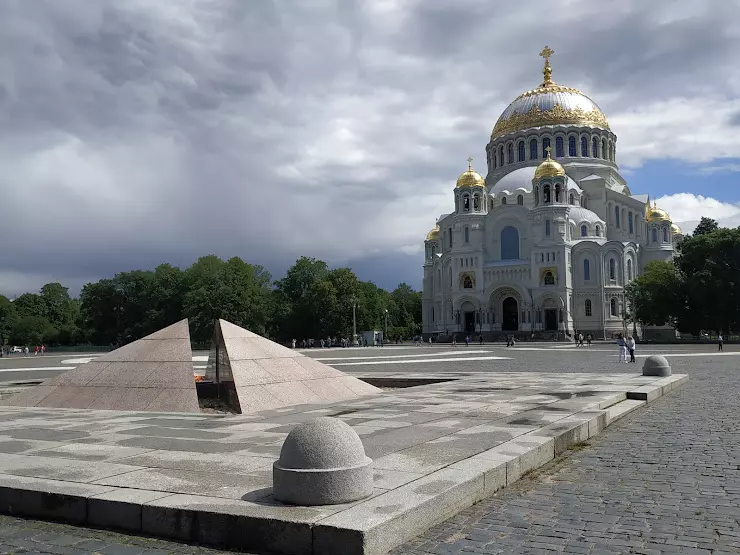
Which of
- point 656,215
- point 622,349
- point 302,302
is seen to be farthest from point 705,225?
point 622,349

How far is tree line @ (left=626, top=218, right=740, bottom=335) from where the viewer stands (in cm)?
5459

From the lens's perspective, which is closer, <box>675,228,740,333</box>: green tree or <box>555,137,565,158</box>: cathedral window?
<box>675,228,740,333</box>: green tree

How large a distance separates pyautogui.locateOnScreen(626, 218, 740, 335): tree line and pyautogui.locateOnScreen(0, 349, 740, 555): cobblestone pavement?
5100cm

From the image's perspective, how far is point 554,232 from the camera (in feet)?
232

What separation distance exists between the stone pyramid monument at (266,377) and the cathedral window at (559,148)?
70.9m

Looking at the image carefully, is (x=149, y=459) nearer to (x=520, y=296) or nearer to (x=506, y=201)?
(x=520, y=296)

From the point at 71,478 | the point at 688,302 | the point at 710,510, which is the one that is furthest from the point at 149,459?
the point at 688,302

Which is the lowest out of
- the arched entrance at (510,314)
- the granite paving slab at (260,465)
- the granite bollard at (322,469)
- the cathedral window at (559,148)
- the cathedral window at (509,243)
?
the granite paving slab at (260,465)

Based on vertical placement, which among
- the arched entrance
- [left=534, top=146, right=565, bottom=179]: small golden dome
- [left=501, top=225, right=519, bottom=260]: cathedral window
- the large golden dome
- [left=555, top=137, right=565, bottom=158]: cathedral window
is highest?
the large golden dome

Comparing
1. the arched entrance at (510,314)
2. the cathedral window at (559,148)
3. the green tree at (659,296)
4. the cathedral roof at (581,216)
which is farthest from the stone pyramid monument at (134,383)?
the cathedral window at (559,148)

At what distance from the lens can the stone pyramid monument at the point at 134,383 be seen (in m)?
11.8

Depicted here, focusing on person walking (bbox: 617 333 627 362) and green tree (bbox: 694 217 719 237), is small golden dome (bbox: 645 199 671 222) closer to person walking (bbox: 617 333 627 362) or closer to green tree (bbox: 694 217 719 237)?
green tree (bbox: 694 217 719 237)

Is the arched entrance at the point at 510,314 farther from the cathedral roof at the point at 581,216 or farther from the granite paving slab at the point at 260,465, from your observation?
the granite paving slab at the point at 260,465

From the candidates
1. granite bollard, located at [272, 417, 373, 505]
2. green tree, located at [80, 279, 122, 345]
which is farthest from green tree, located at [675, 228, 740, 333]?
green tree, located at [80, 279, 122, 345]
